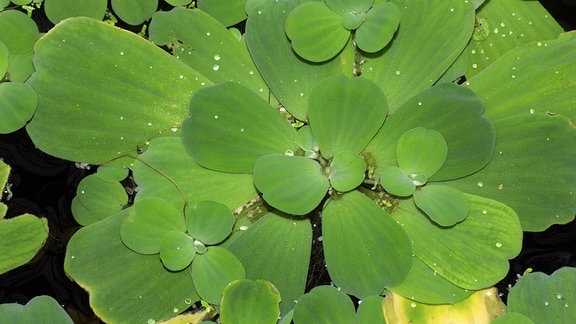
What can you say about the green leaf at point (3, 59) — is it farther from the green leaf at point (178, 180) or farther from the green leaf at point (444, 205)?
the green leaf at point (444, 205)

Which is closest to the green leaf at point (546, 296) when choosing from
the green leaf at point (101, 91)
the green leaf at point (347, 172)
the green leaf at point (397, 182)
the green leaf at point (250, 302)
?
the green leaf at point (397, 182)

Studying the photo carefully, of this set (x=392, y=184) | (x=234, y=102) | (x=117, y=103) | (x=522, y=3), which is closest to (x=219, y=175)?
(x=234, y=102)

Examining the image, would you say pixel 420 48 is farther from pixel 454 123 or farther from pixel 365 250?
pixel 365 250

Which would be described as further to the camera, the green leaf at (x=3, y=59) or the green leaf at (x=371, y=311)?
the green leaf at (x=3, y=59)

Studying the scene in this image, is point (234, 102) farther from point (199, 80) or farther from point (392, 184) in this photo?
point (392, 184)

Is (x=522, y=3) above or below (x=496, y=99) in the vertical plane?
above

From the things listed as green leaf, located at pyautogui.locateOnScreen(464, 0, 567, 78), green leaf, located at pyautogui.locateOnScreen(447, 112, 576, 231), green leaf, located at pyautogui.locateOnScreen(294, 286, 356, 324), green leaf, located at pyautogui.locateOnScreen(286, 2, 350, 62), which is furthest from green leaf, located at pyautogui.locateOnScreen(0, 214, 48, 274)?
green leaf, located at pyautogui.locateOnScreen(464, 0, 567, 78)
